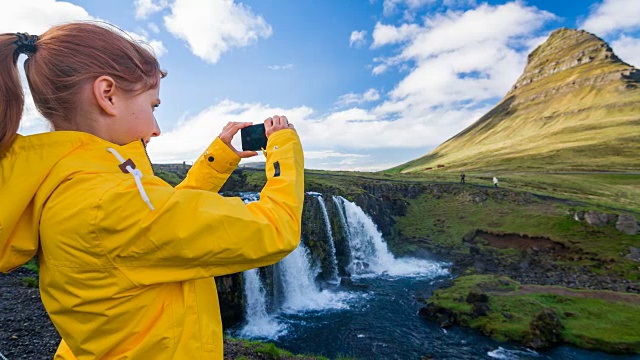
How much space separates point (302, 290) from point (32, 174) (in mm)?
27808

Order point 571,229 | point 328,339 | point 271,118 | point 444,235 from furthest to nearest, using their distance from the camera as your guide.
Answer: point 444,235, point 571,229, point 328,339, point 271,118

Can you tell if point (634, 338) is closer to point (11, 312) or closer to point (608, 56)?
point (11, 312)

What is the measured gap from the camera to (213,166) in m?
3.22

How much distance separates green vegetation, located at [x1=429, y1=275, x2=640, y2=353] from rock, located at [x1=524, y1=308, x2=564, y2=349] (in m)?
0.28

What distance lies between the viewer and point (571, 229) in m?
37.3

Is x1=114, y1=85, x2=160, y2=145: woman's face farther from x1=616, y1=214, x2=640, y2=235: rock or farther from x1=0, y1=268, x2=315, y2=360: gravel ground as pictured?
x1=616, y1=214, x2=640, y2=235: rock

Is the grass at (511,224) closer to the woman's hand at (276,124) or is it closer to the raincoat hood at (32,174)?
the woman's hand at (276,124)

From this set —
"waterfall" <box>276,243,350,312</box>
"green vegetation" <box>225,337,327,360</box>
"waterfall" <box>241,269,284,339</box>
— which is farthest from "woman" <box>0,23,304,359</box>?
"waterfall" <box>276,243,350,312</box>

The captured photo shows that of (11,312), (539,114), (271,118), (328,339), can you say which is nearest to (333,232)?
(328,339)

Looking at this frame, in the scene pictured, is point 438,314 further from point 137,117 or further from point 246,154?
point 137,117

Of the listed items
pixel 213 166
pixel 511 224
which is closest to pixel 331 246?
pixel 511 224

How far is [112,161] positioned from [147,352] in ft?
3.56

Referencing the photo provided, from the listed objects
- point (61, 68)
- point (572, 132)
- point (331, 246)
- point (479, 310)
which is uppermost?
point (572, 132)

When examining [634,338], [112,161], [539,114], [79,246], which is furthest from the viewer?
[539,114]
